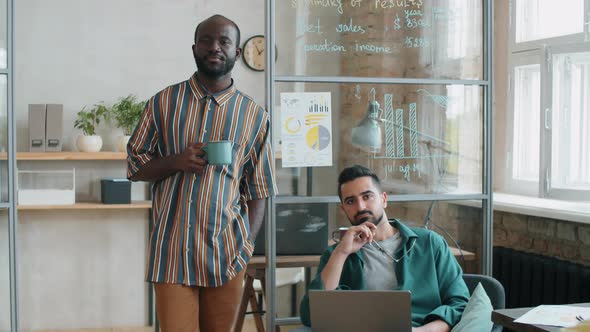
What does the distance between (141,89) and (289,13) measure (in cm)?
261

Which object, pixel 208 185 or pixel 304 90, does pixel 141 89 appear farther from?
pixel 208 185

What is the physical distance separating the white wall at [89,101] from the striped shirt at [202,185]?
115 inches

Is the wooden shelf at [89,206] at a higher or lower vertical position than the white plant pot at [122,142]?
lower

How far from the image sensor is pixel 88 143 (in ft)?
16.6

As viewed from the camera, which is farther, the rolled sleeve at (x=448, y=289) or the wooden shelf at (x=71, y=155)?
the wooden shelf at (x=71, y=155)

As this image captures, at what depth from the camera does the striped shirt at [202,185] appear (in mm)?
2406

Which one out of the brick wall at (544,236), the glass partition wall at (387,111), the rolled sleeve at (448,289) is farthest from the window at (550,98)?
the rolled sleeve at (448,289)

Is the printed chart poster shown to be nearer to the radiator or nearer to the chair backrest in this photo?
the chair backrest

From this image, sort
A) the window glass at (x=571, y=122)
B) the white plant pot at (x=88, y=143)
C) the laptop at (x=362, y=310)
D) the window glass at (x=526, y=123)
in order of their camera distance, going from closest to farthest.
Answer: the laptop at (x=362, y=310) < the window glass at (x=571, y=122) < the window glass at (x=526, y=123) < the white plant pot at (x=88, y=143)

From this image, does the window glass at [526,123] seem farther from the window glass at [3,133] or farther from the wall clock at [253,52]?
the window glass at [3,133]

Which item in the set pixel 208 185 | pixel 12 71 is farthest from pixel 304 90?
pixel 12 71

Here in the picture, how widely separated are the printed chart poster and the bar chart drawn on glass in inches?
9.4

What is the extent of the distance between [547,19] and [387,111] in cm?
132

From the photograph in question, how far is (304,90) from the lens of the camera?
3.09 meters
